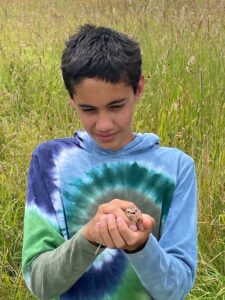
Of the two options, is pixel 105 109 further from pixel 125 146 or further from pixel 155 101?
pixel 155 101

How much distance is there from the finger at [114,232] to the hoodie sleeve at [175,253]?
101 mm

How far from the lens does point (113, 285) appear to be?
48.2 inches

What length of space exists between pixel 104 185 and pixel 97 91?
0.70 ft

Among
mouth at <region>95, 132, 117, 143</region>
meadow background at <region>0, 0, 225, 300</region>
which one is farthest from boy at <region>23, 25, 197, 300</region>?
meadow background at <region>0, 0, 225, 300</region>

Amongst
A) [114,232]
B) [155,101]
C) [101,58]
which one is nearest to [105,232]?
[114,232]

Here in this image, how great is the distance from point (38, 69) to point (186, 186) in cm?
278

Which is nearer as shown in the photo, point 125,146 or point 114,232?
point 114,232

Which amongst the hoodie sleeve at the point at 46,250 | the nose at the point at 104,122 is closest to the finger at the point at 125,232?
the hoodie sleeve at the point at 46,250

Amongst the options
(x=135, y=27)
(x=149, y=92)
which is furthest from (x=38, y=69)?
(x=149, y=92)

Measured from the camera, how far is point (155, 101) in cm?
300

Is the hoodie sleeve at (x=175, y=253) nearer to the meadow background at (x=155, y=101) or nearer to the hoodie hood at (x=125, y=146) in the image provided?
the hoodie hood at (x=125, y=146)

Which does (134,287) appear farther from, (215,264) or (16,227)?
(16,227)

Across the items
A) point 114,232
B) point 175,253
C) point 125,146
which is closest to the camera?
point 114,232

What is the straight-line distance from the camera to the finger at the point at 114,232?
3.03 ft
